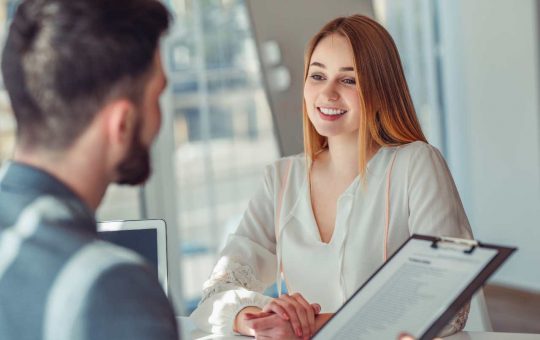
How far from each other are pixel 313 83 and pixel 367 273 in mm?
518

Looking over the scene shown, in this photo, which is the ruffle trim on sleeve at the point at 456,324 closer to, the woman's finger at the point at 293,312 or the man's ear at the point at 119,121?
the woman's finger at the point at 293,312

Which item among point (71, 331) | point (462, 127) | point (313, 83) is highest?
point (313, 83)

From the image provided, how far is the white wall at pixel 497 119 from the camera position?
489cm

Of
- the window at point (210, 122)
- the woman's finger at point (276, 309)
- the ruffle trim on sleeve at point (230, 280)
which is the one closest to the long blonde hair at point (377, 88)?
the ruffle trim on sleeve at point (230, 280)

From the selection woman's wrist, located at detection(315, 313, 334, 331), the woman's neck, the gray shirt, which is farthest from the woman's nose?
the gray shirt

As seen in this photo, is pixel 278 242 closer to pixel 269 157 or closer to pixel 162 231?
pixel 162 231

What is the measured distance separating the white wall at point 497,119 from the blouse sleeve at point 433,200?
311 centimetres

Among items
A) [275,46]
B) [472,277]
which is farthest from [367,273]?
[275,46]

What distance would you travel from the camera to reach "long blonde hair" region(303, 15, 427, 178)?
2018 millimetres

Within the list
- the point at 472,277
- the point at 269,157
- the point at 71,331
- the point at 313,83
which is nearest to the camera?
the point at 71,331

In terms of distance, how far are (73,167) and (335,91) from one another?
1212 mm

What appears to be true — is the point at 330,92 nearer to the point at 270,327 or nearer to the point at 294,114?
the point at 270,327

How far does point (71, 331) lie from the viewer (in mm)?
817

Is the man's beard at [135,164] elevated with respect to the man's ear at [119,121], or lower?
lower
